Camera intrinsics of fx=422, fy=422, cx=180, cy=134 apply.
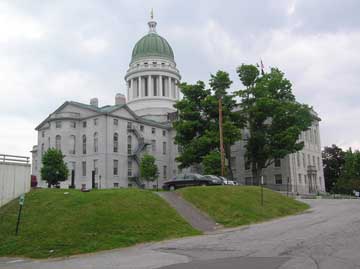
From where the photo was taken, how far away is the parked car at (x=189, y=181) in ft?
113

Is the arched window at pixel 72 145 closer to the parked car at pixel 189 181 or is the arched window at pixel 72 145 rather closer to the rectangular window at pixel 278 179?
the rectangular window at pixel 278 179

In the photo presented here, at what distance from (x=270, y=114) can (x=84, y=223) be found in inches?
1410

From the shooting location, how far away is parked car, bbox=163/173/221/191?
34.4m

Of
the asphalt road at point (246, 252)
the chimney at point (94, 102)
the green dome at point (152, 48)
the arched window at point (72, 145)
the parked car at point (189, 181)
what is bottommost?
the asphalt road at point (246, 252)

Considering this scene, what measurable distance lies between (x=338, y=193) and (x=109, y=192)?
4498 cm

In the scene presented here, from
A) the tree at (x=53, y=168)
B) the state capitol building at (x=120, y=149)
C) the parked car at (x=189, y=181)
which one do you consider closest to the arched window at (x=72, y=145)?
the state capitol building at (x=120, y=149)

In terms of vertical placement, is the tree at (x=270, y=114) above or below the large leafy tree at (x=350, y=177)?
above

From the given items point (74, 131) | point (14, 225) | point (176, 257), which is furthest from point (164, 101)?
point (176, 257)

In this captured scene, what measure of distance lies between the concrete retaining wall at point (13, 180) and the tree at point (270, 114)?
31.2m

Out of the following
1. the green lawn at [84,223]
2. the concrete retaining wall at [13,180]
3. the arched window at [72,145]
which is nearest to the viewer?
the green lawn at [84,223]

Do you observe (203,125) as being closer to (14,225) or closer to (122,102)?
(122,102)

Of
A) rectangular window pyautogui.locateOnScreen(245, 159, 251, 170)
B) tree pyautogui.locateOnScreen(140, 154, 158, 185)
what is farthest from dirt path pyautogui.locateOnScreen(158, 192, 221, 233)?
tree pyautogui.locateOnScreen(140, 154, 158, 185)

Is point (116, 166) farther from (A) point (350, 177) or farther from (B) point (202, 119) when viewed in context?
(A) point (350, 177)

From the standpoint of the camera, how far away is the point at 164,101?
265 feet
